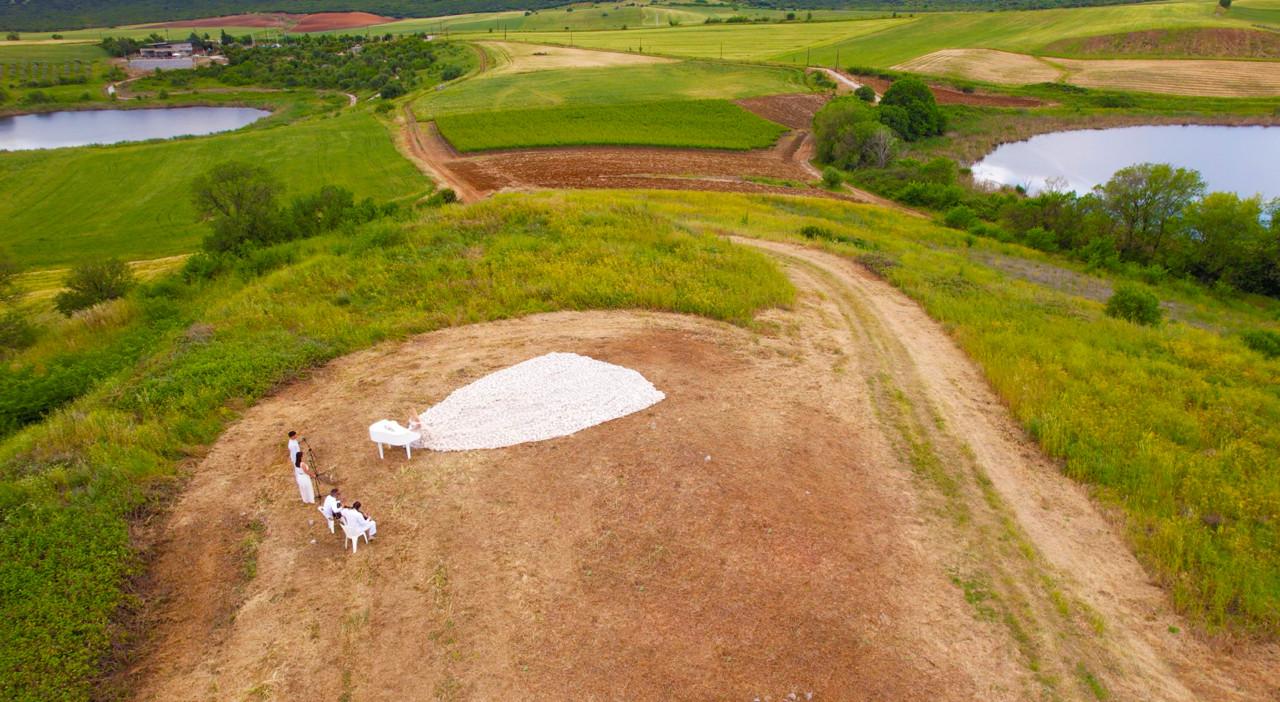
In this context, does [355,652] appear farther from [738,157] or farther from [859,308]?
[738,157]

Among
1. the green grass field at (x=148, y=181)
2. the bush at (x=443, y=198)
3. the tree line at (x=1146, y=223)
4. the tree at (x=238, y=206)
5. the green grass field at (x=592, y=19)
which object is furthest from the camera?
the green grass field at (x=592, y=19)

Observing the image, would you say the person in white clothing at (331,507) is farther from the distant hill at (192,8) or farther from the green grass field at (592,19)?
Result: the distant hill at (192,8)

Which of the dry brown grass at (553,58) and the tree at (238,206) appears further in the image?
the dry brown grass at (553,58)

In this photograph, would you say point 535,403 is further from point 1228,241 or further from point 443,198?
point 1228,241

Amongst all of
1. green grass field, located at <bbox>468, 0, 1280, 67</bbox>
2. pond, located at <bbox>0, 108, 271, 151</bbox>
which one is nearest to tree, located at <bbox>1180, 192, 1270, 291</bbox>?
green grass field, located at <bbox>468, 0, 1280, 67</bbox>

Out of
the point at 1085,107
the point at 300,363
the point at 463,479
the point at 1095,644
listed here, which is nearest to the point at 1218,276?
the point at 1095,644

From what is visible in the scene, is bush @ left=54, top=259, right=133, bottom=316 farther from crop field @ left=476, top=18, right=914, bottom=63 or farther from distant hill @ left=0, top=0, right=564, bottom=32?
distant hill @ left=0, top=0, right=564, bottom=32

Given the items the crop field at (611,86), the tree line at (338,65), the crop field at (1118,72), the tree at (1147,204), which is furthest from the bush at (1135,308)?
the tree line at (338,65)
